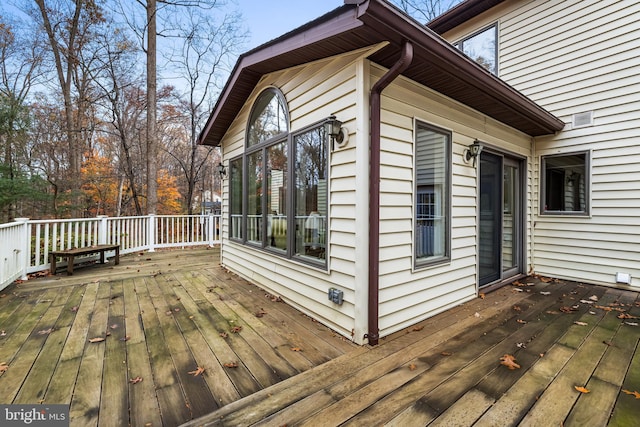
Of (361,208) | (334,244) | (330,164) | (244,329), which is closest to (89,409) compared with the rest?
(244,329)

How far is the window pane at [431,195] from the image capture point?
3107 millimetres

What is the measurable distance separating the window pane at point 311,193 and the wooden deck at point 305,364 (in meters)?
0.84

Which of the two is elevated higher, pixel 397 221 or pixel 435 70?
pixel 435 70

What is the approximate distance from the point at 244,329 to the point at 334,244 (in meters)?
1.26

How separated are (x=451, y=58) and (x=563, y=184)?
12.8 ft

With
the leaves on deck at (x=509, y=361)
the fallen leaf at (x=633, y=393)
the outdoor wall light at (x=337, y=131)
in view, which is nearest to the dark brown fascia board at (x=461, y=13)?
the outdoor wall light at (x=337, y=131)

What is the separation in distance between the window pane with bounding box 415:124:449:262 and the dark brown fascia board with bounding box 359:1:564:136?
2.11 ft

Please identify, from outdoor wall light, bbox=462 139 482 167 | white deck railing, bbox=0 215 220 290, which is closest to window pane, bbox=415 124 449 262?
outdoor wall light, bbox=462 139 482 167

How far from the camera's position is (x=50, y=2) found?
349 inches

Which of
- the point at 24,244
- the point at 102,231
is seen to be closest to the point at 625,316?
the point at 24,244

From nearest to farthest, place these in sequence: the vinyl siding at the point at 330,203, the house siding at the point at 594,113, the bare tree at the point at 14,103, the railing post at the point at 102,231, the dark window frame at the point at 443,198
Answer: the vinyl siding at the point at 330,203, the dark window frame at the point at 443,198, the house siding at the point at 594,113, the railing post at the point at 102,231, the bare tree at the point at 14,103

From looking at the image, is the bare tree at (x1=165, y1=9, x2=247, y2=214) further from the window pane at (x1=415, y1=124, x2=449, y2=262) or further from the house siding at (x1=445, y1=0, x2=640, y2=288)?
the house siding at (x1=445, y1=0, x2=640, y2=288)

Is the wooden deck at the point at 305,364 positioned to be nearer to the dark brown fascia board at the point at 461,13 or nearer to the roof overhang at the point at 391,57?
the roof overhang at the point at 391,57

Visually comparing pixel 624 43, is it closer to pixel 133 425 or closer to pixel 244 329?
pixel 244 329
